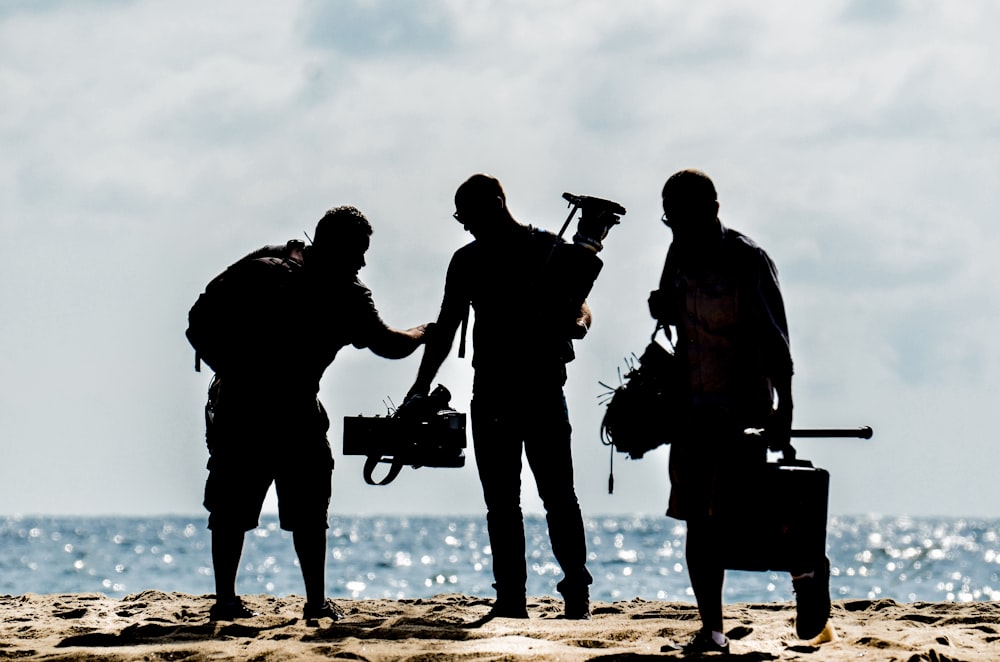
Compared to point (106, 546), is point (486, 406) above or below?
above

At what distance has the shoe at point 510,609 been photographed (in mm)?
7051

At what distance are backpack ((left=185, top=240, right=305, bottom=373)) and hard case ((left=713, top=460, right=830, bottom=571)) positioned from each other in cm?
274

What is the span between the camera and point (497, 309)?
7.04 meters

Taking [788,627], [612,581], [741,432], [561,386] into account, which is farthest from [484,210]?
[612,581]

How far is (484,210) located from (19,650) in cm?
310

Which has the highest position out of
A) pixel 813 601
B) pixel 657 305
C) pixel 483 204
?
pixel 483 204

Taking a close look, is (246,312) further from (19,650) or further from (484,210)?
(19,650)

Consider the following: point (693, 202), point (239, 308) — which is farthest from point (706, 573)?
point (239, 308)

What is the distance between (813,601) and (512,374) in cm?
205

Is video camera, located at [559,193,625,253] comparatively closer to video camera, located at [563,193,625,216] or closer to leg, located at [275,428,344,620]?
video camera, located at [563,193,625,216]

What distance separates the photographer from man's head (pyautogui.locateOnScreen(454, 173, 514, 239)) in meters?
6.94

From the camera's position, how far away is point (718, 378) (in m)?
5.64

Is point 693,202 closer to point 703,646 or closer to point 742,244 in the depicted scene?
point 742,244

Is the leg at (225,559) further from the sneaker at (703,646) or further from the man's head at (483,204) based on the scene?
the sneaker at (703,646)
